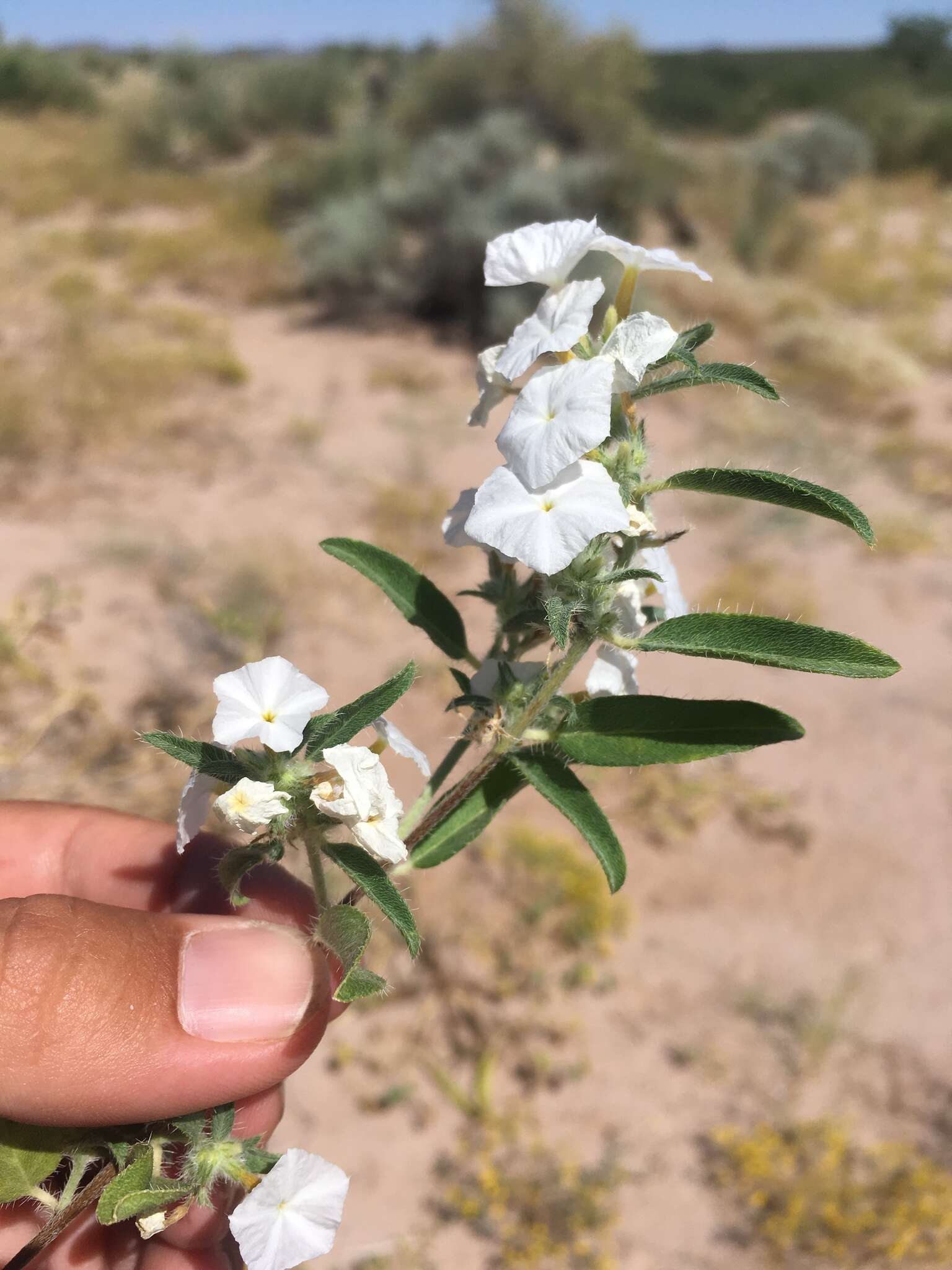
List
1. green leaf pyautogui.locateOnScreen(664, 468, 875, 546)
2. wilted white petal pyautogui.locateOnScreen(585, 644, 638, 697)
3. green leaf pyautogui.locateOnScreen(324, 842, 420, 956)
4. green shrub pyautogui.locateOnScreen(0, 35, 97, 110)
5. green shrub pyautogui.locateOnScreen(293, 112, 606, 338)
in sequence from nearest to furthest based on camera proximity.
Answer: green leaf pyautogui.locateOnScreen(664, 468, 875, 546)
green leaf pyautogui.locateOnScreen(324, 842, 420, 956)
wilted white petal pyautogui.locateOnScreen(585, 644, 638, 697)
green shrub pyautogui.locateOnScreen(293, 112, 606, 338)
green shrub pyautogui.locateOnScreen(0, 35, 97, 110)

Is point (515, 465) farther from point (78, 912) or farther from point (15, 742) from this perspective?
point (15, 742)

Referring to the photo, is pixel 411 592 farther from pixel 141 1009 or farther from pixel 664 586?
pixel 141 1009

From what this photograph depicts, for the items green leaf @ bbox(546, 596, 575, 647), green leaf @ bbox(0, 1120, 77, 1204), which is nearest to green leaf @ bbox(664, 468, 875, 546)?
green leaf @ bbox(546, 596, 575, 647)

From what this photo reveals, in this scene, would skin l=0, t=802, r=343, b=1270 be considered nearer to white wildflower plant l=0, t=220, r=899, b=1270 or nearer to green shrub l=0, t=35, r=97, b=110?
white wildflower plant l=0, t=220, r=899, b=1270

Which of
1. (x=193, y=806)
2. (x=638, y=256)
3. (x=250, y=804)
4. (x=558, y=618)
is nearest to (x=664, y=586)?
(x=558, y=618)

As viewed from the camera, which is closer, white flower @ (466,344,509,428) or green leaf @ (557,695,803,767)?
green leaf @ (557,695,803,767)

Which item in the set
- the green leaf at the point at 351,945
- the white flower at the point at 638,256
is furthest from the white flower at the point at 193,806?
the white flower at the point at 638,256

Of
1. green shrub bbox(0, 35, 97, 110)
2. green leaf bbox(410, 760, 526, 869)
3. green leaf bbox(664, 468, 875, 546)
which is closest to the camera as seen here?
green leaf bbox(664, 468, 875, 546)
